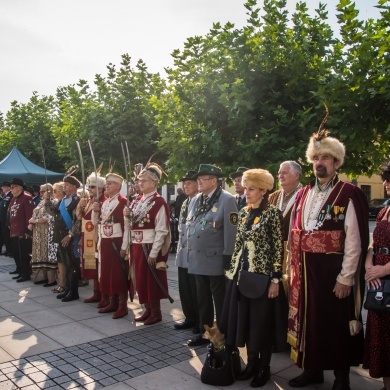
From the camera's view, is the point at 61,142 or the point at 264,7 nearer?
the point at 264,7

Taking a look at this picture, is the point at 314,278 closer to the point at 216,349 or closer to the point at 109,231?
the point at 216,349

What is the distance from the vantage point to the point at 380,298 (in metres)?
3.05

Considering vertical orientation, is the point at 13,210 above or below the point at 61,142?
below

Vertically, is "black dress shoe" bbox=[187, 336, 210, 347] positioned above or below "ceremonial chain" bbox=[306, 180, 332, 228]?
below

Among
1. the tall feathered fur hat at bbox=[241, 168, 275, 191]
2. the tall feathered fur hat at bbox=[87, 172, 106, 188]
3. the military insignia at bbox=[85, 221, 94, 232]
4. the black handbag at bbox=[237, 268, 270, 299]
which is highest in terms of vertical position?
the tall feathered fur hat at bbox=[241, 168, 275, 191]

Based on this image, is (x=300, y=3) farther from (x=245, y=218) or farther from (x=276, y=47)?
(x=245, y=218)

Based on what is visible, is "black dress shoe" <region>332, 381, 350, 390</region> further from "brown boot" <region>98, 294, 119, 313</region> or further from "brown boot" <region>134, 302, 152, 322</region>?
"brown boot" <region>98, 294, 119, 313</region>

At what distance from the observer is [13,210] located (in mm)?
8555

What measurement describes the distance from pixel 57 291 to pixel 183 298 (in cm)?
295

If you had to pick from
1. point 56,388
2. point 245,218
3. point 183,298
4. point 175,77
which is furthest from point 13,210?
point 245,218

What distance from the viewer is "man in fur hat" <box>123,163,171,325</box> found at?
17.5 ft

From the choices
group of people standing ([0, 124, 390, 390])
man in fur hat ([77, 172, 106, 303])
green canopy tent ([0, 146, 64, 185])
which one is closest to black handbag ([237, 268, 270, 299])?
group of people standing ([0, 124, 390, 390])

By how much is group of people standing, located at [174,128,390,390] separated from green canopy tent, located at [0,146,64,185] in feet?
38.5

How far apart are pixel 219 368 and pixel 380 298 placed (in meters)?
1.49
